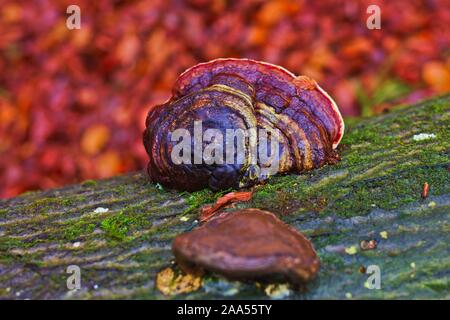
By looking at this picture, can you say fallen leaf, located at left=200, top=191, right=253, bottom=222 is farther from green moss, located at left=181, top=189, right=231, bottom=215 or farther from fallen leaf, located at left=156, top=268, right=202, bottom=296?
fallen leaf, located at left=156, top=268, right=202, bottom=296

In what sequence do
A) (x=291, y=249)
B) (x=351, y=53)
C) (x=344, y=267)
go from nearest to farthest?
(x=291, y=249) → (x=344, y=267) → (x=351, y=53)

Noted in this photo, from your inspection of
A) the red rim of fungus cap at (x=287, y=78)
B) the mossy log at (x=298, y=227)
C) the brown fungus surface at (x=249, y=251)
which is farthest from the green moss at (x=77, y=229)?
the red rim of fungus cap at (x=287, y=78)

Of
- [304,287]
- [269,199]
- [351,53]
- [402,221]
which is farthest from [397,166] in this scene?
[351,53]

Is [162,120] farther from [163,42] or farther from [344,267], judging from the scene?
[163,42]

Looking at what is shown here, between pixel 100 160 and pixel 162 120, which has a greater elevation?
pixel 162 120

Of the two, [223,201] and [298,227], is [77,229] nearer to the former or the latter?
[223,201]
